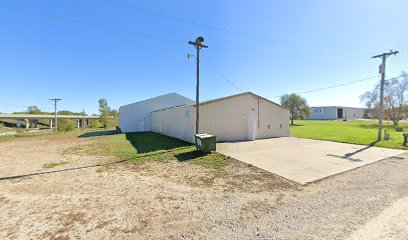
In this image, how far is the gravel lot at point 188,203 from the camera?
310 cm

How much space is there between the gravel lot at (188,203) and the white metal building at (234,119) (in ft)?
20.9

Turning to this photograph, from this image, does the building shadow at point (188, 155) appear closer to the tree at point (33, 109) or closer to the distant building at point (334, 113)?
the distant building at point (334, 113)

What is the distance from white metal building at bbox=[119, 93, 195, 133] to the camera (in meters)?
23.2

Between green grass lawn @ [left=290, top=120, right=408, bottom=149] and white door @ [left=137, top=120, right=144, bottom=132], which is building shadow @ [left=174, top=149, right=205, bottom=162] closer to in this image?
green grass lawn @ [left=290, top=120, right=408, bottom=149]

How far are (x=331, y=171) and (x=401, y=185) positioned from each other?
1.73 meters

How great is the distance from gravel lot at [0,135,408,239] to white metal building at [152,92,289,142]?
20.9ft

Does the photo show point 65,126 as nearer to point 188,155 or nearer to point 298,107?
point 188,155

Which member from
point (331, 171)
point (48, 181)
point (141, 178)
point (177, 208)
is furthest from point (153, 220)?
point (331, 171)

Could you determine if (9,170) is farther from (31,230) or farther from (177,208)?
(177,208)

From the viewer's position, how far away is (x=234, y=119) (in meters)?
14.1

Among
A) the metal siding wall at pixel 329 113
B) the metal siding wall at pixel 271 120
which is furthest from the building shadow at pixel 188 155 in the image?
the metal siding wall at pixel 329 113

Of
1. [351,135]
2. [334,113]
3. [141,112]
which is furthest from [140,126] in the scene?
[334,113]

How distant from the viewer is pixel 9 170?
6.72 meters

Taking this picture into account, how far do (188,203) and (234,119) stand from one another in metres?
10.5
